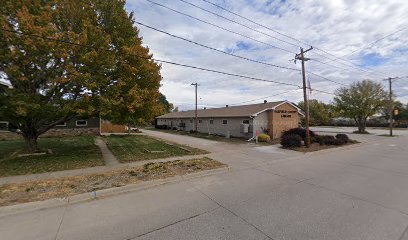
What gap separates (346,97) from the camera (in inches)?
1282

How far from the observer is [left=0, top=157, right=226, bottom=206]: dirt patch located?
539 cm

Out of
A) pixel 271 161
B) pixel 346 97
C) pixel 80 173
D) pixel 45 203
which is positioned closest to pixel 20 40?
pixel 80 173

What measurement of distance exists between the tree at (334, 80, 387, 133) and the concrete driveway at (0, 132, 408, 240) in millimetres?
30104

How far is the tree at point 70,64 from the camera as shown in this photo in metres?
8.67

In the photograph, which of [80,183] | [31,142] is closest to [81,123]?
[31,142]

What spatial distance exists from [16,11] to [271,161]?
13.6m

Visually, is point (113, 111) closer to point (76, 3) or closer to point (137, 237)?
point (76, 3)

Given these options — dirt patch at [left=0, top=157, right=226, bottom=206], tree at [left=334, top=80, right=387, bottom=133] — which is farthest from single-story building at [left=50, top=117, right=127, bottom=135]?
tree at [left=334, top=80, right=387, bottom=133]

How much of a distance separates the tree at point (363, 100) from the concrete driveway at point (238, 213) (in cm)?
3010

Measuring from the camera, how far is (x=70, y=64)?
9406 mm

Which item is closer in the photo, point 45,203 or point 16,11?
point 45,203

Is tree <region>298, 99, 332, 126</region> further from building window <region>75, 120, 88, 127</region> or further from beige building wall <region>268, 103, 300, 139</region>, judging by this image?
building window <region>75, 120, 88, 127</region>

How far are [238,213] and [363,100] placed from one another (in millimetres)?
36056

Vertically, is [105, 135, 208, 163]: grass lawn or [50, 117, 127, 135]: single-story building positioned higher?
[50, 117, 127, 135]: single-story building
